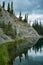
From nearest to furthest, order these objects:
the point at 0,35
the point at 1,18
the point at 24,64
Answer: the point at 24,64
the point at 0,35
the point at 1,18

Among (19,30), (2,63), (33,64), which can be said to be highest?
(2,63)

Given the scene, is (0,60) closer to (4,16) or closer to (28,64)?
(28,64)

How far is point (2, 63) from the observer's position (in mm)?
38938

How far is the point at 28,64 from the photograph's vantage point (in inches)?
1962

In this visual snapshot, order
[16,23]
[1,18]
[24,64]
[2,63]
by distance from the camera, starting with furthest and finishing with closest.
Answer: [16,23]
[1,18]
[24,64]
[2,63]

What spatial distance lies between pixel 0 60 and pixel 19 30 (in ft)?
463

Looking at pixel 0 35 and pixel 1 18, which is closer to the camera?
pixel 0 35

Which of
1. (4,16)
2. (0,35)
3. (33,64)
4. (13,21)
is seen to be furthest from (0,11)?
(33,64)

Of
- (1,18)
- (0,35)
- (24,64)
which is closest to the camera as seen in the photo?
(24,64)

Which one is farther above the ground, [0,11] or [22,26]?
[0,11]

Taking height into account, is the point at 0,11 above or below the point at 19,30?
above

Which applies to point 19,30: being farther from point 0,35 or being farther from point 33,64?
point 33,64

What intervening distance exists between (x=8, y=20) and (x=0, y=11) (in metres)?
8.55

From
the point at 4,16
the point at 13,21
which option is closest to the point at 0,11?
the point at 4,16
